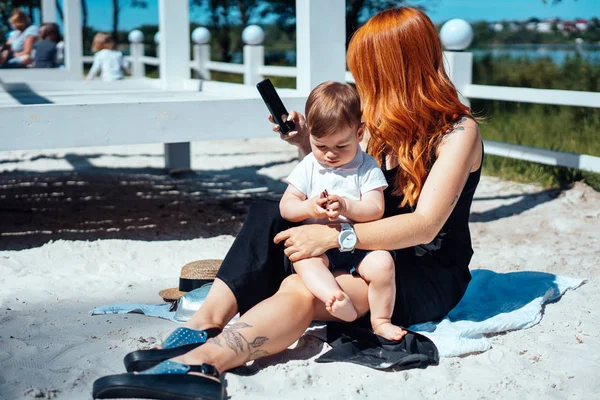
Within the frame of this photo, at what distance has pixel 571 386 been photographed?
2.31 meters

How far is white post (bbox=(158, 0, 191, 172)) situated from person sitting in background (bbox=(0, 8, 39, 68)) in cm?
378

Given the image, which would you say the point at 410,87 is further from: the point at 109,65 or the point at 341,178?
the point at 109,65

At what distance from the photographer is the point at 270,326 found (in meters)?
2.28

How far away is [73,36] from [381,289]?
6.30 m

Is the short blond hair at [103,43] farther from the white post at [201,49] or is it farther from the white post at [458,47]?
the white post at [458,47]

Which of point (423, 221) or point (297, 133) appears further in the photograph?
point (297, 133)

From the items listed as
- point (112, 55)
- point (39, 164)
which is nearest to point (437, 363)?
point (39, 164)

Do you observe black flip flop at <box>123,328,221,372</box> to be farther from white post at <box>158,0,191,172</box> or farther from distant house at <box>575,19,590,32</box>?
distant house at <box>575,19,590,32</box>

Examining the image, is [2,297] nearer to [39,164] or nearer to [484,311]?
[484,311]

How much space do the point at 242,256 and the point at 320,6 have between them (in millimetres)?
2088

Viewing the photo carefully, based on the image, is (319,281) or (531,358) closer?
(319,281)

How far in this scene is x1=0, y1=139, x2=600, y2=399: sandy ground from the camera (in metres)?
2.29

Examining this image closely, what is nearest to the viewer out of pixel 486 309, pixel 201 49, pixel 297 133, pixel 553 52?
pixel 297 133

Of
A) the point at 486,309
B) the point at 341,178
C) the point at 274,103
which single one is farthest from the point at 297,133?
the point at 486,309
